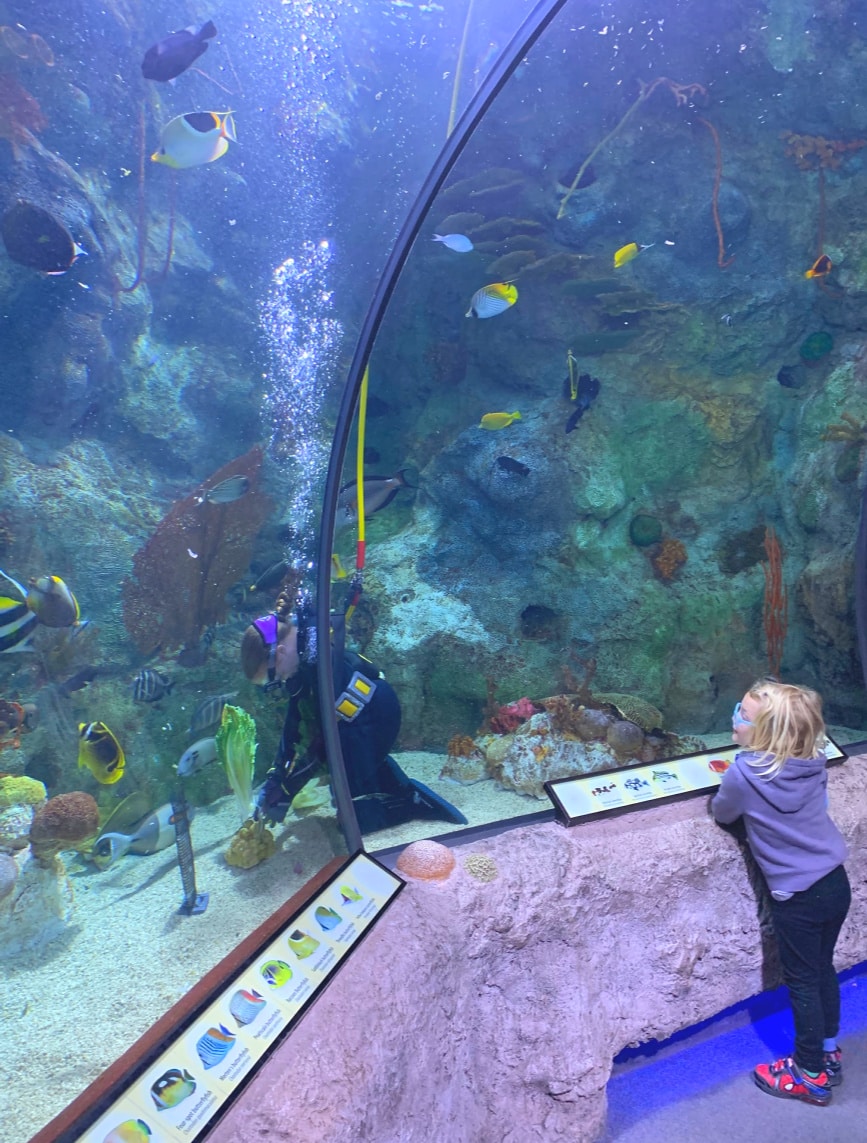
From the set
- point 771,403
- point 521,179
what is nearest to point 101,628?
point 521,179

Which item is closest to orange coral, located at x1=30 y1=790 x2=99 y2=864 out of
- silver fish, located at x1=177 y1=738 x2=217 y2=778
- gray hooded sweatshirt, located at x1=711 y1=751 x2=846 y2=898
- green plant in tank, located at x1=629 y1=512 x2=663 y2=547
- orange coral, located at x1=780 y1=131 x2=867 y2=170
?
silver fish, located at x1=177 y1=738 x2=217 y2=778

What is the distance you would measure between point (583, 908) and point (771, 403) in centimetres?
622

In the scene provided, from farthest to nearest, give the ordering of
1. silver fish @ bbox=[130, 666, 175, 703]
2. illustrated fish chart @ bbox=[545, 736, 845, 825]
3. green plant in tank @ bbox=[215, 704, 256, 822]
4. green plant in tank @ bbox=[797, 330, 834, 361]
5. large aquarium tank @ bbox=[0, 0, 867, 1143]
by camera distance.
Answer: green plant in tank @ bbox=[797, 330, 834, 361], silver fish @ bbox=[130, 666, 175, 703], green plant in tank @ bbox=[215, 704, 256, 822], illustrated fish chart @ bbox=[545, 736, 845, 825], large aquarium tank @ bbox=[0, 0, 867, 1143]

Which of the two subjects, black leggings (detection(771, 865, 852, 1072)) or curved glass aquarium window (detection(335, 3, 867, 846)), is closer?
black leggings (detection(771, 865, 852, 1072))

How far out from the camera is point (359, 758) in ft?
11.7

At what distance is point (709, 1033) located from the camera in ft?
9.37

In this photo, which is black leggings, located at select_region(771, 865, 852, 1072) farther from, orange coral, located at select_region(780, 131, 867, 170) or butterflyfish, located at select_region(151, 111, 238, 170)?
orange coral, located at select_region(780, 131, 867, 170)

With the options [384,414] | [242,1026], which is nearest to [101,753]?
[242,1026]

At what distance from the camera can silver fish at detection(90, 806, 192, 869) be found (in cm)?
286

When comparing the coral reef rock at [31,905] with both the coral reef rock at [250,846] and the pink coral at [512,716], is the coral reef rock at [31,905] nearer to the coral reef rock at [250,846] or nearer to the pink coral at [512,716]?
the coral reef rock at [250,846]

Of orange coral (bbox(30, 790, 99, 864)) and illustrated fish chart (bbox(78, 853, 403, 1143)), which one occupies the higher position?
orange coral (bbox(30, 790, 99, 864))

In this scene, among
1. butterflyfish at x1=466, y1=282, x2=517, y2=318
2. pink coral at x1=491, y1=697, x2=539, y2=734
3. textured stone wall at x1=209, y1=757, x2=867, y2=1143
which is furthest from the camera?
pink coral at x1=491, y1=697, x2=539, y2=734

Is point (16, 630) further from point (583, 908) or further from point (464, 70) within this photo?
point (464, 70)

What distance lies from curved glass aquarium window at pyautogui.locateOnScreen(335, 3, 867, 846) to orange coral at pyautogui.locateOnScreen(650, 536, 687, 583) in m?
0.03
